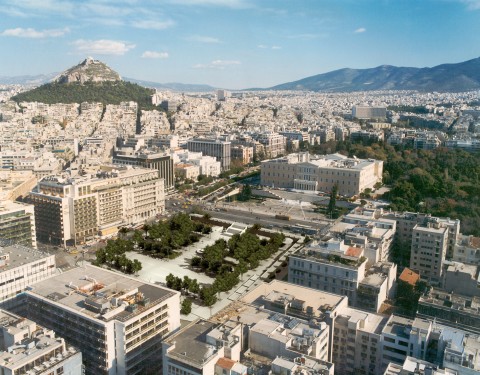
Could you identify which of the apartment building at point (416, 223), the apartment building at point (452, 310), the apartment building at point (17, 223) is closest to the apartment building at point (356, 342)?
the apartment building at point (452, 310)

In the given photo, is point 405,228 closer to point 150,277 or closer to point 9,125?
point 150,277

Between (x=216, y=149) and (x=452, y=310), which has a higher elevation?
(x=216, y=149)

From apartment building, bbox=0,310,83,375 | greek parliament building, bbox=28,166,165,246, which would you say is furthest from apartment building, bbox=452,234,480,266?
greek parliament building, bbox=28,166,165,246

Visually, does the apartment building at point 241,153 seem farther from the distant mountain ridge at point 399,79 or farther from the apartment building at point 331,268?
the distant mountain ridge at point 399,79

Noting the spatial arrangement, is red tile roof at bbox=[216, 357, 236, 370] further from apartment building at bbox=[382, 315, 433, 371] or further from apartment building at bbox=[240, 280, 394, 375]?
apartment building at bbox=[382, 315, 433, 371]

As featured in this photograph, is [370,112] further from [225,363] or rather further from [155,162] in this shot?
[225,363]

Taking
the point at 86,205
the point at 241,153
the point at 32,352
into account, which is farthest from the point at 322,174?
the point at 32,352

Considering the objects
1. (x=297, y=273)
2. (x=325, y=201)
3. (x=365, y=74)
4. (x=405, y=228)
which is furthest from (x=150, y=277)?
(x=365, y=74)
